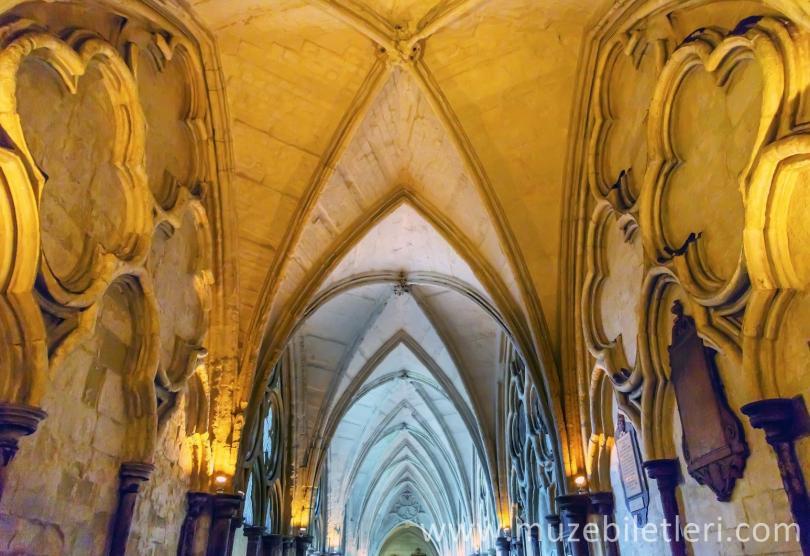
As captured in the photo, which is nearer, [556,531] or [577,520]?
[577,520]

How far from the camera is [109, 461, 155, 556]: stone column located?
437 cm

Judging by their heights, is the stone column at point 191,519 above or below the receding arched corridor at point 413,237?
below

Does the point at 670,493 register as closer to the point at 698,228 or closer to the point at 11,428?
the point at 698,228

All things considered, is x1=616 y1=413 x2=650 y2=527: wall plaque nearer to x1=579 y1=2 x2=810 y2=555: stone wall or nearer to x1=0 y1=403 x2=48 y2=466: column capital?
x1=579 y1=2 x2=810 y2=555: stone wall

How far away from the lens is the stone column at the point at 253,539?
9.77m

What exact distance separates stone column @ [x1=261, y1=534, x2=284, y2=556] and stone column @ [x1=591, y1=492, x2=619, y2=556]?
6.72 meters

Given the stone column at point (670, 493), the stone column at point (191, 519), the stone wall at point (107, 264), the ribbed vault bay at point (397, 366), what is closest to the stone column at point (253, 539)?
the ribbed vault bay at point (397, 366)

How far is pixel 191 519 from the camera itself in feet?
19.3

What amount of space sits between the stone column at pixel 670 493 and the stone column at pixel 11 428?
4.21 metres

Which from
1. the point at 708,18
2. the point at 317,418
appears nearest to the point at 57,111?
the point at 708,18

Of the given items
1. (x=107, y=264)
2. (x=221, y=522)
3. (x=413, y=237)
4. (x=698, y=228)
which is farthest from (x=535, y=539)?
(x=107, y=264)

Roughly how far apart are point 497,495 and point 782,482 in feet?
30.8

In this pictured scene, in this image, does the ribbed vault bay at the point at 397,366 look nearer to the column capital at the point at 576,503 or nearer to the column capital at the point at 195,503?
the column capital at the point at 576,503

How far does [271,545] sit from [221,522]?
512 cm
